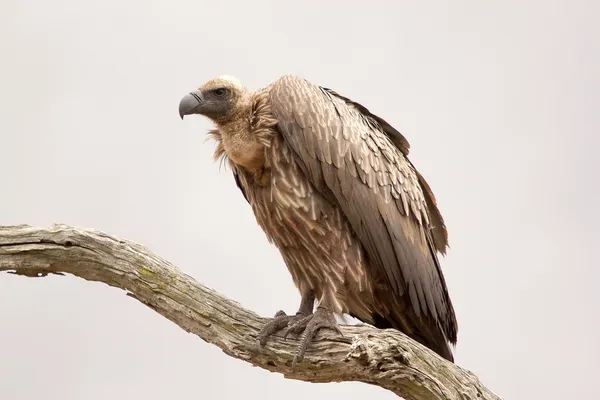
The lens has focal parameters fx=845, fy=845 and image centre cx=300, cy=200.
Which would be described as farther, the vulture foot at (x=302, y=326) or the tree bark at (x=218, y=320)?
the vulture foot at (x=302, y=326)

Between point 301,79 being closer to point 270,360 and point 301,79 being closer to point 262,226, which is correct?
point 262,226

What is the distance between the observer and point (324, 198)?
5648 millimetres

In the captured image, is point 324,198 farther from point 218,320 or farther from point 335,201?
point 218,320

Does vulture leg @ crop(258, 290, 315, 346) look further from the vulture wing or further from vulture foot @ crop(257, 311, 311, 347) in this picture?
the vulture wing

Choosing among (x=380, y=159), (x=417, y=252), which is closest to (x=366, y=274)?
(x=417, y=252)

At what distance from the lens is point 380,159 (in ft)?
19.3

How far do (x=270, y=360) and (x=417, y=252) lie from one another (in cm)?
128

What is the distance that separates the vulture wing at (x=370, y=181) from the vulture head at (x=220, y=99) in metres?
0.23

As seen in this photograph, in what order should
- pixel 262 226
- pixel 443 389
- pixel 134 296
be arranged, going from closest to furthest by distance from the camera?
pixel 443 389 < pixel 134 296 < pixel 262 226

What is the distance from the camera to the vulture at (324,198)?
556 centimetres

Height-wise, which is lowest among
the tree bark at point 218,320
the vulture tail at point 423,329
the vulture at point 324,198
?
the tree bark at point 218,320

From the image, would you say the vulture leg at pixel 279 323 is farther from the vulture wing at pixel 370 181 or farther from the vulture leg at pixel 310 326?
the vulture wing at pixel 370 181

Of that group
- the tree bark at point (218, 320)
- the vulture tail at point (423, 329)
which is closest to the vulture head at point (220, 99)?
the tree bark at point (218, 320)

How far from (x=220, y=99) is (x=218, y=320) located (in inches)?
58.1
